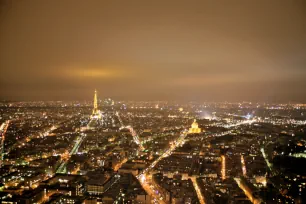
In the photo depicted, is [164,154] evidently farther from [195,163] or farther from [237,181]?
[237,181]

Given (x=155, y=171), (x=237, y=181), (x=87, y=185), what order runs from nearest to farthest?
(x=87, y=185) → (x=237, y=181) → (x=155, y=171)

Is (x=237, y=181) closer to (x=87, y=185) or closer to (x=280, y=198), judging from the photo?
(x=280, y=198)

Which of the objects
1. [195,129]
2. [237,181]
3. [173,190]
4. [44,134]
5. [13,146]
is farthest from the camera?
[195,129]

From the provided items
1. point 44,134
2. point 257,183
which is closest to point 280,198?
point 257,183

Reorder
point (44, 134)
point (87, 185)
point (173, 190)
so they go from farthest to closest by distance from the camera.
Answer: point (44, 134) → point (87, 185) → point (173, 190)

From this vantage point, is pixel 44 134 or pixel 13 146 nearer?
pixel 13 146

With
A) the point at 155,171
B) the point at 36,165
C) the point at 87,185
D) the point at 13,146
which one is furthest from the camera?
the point at 13,146

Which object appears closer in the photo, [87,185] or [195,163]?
[87,185]

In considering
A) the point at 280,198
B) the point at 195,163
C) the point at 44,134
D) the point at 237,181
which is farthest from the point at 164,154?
the point at 44,134
